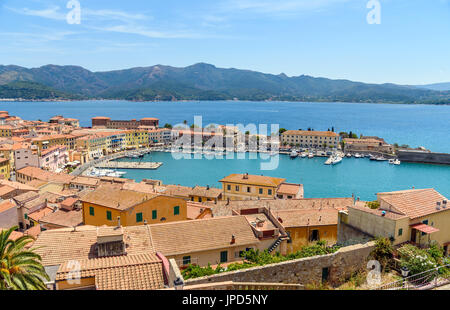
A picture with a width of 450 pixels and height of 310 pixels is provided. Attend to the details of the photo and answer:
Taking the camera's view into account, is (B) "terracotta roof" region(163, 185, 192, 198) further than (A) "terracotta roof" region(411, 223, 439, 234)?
Yes

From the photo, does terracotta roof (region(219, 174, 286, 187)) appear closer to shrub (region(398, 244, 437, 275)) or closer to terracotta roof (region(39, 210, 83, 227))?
terracotta roof (region(39, 210, 83, 227))

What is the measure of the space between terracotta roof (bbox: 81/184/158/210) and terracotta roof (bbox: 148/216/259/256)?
3.40 m

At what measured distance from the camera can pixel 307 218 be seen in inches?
557

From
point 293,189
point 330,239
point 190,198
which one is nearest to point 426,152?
point 293,189

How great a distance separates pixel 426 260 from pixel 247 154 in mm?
67166

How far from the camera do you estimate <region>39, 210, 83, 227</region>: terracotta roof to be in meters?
16.3

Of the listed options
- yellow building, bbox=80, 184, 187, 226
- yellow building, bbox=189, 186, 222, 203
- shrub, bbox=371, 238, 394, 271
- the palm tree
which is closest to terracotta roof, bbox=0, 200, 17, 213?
yellow building, bbox=80, 184, 187, 226

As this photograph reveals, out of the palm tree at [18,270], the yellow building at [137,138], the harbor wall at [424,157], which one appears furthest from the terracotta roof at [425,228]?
→ the yellow building at [137,138]

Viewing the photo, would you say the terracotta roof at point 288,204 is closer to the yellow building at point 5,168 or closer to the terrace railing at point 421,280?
the terrace railing at point 421,280

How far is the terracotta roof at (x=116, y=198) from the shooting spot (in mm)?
14211

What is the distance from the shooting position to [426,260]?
782 centimetres

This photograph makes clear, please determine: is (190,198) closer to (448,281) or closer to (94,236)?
(94,236)

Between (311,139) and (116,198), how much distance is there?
230 feet
